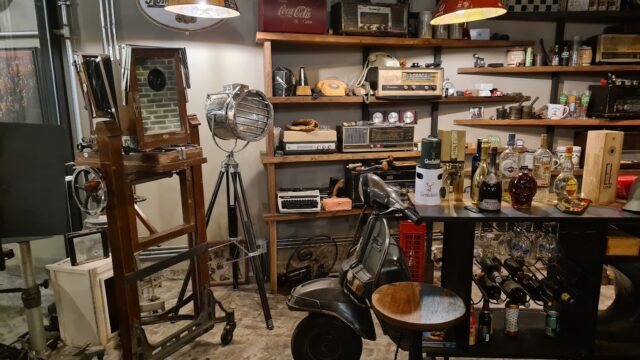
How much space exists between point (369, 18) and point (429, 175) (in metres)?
1.81

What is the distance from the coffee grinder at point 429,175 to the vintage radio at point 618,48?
8.60ft

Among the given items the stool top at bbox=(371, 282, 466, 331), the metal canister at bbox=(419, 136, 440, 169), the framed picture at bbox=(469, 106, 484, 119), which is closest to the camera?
the stool top at bbox=(371, 282, 466, 331)

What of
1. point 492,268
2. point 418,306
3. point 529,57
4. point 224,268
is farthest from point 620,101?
point 224,268

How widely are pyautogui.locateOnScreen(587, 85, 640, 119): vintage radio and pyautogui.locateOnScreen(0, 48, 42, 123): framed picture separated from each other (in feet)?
14.3

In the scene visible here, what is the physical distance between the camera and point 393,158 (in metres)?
3.31

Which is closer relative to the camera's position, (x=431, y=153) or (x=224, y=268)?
(x=431, y=153)

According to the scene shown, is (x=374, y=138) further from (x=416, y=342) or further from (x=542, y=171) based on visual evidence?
(x=416, y=342)

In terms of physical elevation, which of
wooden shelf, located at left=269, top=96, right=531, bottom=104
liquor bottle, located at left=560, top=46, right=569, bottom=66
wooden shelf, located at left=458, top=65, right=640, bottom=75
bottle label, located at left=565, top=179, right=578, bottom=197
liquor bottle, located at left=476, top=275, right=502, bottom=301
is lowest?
liquor bottle, located at left=476, top=275, right=502, bottom=301

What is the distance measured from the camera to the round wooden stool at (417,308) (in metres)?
1.49

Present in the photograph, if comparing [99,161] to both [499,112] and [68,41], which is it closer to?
[68,41]

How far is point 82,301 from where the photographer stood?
94.8 inches

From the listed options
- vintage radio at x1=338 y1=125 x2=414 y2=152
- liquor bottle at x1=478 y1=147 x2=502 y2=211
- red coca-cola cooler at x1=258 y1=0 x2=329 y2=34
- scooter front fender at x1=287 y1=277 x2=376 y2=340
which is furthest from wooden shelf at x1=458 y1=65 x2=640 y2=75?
scooter front fender at x1=287 y1=277 x2=376 y2=340

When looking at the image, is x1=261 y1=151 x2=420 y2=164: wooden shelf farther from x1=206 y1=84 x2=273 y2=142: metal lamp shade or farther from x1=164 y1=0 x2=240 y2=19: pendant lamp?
x1=164 y1=0 x2=240 y2=19: pendant lamp

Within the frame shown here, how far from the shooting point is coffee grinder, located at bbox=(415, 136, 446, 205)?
179 centimetres
